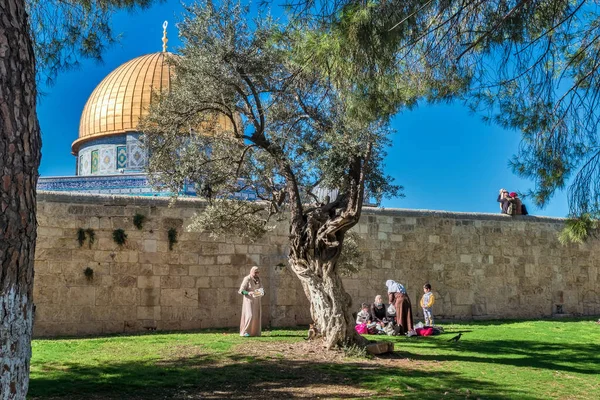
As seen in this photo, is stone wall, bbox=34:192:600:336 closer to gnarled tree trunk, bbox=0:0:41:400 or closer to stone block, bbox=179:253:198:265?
stone block, bbox=179:253:198:265

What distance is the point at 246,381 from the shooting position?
6.38m

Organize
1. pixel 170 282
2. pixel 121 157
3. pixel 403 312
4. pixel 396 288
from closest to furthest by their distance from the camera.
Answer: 1. pixel 403 312
2. pixel 396 288
3. pixel 170 282
4. pixel 121 157

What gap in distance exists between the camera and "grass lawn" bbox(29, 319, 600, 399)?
601 centimetres

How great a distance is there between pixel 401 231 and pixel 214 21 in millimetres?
7218

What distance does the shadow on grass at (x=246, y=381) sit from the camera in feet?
19.2

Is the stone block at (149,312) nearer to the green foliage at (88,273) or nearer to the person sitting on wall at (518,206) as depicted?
the green foliage at (88,273)

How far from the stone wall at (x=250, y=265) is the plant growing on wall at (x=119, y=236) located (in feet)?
0.23

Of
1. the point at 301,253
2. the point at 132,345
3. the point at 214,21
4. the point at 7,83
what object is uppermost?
the point at 214,21

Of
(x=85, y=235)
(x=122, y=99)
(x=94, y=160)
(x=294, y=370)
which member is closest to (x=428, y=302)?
(x=294, y=370)

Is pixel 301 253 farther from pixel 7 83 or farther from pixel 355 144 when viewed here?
pixel 7 83

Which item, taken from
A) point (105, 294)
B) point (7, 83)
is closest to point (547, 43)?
point (7, 83)

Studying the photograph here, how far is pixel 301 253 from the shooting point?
8.34 m

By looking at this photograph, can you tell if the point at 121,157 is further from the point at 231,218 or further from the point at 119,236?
the point at 231,218

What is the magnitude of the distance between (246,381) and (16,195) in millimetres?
3980
